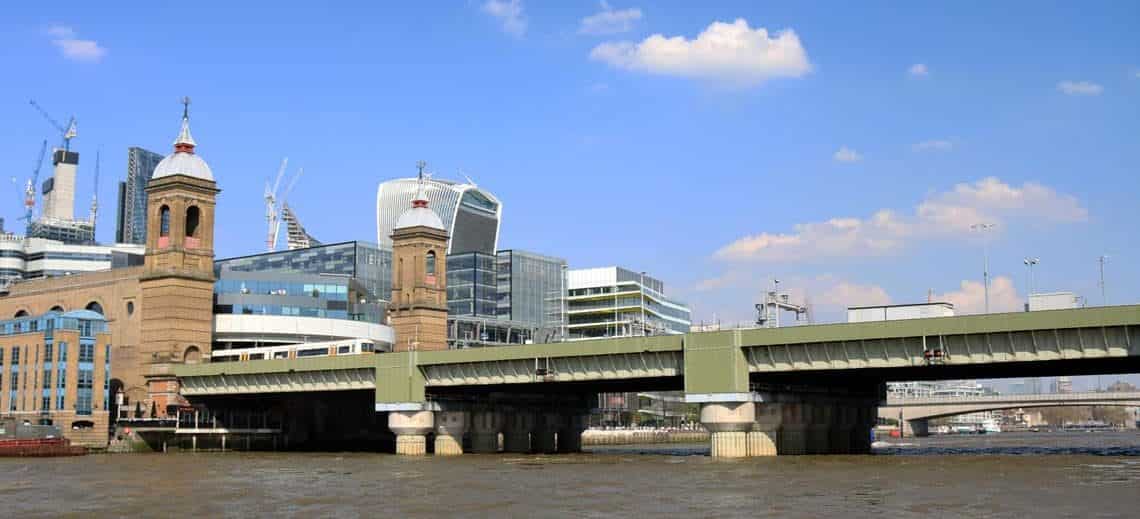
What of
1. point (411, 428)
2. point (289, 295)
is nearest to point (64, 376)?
Result: point (411, 428)

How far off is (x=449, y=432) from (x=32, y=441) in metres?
39.0

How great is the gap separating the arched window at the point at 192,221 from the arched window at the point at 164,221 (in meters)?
2.33

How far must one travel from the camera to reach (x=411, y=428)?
368 feet

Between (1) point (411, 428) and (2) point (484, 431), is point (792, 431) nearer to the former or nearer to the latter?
(2) point (484, 431)

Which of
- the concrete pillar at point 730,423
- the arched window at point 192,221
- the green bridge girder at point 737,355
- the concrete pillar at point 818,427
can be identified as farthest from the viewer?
the arched window at point 192,221

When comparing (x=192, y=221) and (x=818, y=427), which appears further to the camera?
(x=192, y=221)

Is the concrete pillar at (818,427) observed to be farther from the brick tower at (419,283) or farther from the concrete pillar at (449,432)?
the brick tower at (419,283)

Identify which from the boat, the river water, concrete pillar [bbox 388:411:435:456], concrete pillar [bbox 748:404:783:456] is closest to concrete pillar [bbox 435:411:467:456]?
concrete pillar [bbox 388:411:435:456]

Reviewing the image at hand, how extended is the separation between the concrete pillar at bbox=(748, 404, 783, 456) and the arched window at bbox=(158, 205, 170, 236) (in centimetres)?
7966

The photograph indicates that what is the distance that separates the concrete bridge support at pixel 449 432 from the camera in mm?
→ 112312

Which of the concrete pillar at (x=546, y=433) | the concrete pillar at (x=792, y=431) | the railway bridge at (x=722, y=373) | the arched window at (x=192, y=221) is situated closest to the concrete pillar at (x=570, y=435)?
the railway bridge at (x=722, y=373)

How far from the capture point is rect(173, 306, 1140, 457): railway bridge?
263 feet

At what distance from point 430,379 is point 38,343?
147 feet

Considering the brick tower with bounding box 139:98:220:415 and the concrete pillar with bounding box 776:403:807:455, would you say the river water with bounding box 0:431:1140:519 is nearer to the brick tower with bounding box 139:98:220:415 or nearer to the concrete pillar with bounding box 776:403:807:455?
the concrete pillar with bounding box 776:403:807:455
